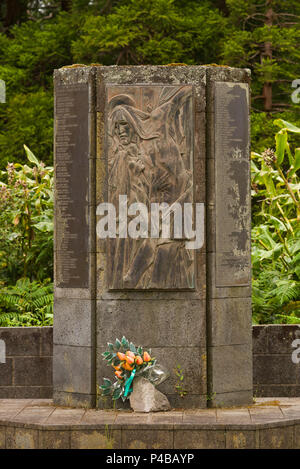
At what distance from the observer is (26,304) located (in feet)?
38.4

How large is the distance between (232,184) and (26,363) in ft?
9.43

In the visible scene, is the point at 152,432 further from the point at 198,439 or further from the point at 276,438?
the point at 276,438

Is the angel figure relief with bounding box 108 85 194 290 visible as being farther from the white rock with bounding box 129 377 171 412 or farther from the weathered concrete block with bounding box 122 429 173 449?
the weathered concrete block with bounding box 122 429 173 449

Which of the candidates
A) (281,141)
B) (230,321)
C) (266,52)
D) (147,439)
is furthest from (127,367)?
(266,52)

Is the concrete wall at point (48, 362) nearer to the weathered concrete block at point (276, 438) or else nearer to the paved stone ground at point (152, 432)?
the paved stone ground at point (152, 432)

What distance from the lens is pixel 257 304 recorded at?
1148 cm

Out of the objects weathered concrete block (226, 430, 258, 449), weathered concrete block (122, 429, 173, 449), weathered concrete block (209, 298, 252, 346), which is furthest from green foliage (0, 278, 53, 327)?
weathered concrete block (226, 430, 258, 449)

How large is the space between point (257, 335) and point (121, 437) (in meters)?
2.41

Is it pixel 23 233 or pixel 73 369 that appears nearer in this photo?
pixel 73 369

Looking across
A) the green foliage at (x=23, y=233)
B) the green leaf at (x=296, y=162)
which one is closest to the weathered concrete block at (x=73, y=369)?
the green foliage at (x=23, y=233)

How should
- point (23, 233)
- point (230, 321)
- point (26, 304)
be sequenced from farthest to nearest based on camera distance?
1. point (23, 233)
2. point (26, 304)
3. point (230, 321)

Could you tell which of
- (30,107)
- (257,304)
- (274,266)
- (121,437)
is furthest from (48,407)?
(30,107)

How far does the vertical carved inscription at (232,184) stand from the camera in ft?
31.0

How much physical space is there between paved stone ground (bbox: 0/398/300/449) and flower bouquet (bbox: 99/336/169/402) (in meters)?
0.35
